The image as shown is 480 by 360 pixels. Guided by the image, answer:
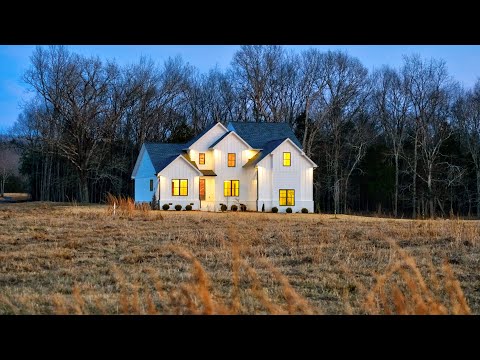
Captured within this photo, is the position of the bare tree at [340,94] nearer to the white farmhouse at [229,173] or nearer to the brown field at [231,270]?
the white farmhouse at [229,173]

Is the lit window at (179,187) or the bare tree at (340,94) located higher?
the bare tree at (340,94)

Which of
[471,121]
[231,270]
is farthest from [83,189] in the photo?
[231,270]

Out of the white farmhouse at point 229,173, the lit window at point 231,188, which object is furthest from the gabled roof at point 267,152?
the lit window at point 231,188

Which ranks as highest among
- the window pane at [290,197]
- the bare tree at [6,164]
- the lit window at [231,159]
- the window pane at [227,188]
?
the bare tree at [6,164]

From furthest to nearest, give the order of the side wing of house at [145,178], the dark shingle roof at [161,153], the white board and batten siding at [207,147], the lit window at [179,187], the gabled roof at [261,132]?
the gabled roof at [261,132] < the white board and batten siding at [207,147] < the side wing of house at [145,178] < the dark shingle roof at [161,153] < the lit window at [179,187]

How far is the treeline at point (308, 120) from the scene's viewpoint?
50.2m

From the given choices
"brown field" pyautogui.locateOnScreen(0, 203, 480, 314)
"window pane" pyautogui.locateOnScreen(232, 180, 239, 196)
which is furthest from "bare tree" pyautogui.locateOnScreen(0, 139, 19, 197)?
"brown field" pyautogui.locateOnScreen(0, 203, 480, 314)

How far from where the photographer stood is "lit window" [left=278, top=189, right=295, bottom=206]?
41.6m

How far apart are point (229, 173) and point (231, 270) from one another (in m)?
31.5

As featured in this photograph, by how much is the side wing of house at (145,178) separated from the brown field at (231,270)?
2226 cm

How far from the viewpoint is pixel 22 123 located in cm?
6250

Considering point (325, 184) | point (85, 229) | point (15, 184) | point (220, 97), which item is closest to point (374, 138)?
point (325, 184)

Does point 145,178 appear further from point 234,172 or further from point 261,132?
point 261,132
